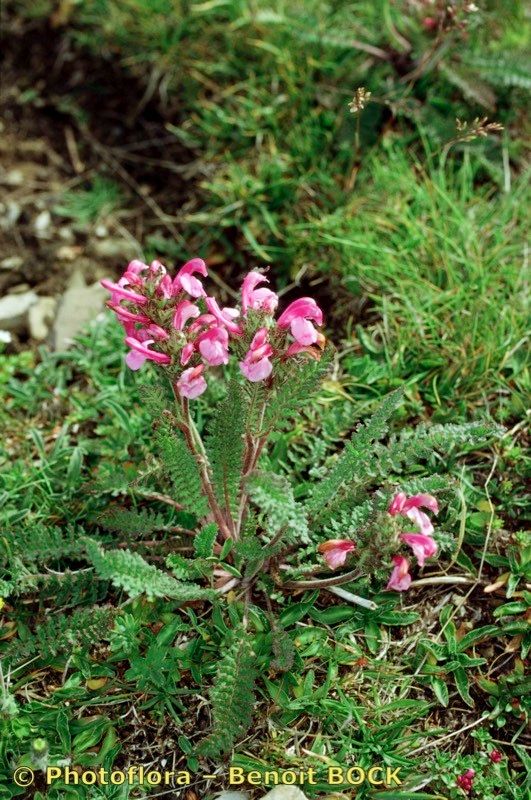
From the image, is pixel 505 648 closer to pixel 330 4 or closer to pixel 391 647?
pixel 391 647

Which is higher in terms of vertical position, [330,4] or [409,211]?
[330,4]

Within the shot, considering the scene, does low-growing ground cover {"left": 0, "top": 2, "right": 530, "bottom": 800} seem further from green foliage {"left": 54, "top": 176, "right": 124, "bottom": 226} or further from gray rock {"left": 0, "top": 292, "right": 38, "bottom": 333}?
gray rock {"left": 0, "top": 292, "right": 38, "bottom": 333}

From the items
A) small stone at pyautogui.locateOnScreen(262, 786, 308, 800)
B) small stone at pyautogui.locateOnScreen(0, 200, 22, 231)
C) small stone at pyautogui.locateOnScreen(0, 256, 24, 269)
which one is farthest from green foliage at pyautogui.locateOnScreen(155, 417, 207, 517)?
small stone at pyautogui.locateOnScreen(0, 200, 22, 231)

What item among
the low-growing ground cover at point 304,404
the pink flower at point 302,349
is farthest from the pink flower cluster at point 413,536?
the pink flower at point 302,349

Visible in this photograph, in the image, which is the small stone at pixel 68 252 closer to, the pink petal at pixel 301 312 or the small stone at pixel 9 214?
the small stone at pixel 9 214

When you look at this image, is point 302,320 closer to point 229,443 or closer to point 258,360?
point 258,360

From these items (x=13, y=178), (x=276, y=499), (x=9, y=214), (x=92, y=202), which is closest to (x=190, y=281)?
(x=276, y=499)

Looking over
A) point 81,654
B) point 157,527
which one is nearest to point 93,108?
point 157,527
